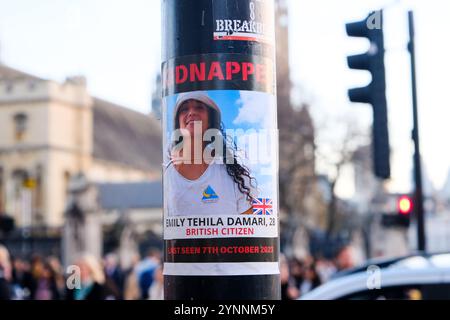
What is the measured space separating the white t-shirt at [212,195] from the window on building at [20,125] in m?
81.2

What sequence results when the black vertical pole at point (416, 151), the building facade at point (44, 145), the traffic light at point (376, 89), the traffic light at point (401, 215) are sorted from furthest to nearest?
the building facade at point (44, 145) → the traffic light at point (401, 215) → the black vertical pole at point (416, 151) → the traffic light at point (376, 89)

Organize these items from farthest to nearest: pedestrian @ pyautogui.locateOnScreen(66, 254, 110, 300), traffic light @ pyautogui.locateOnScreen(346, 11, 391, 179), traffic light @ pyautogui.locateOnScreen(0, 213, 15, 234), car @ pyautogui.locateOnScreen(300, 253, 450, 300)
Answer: traffic light @ pyautogui.locateOnScreen(0, 213, 15, 234) → pedestrian @ pyautogui.locateOnScreen(66, 254, 110, 300) → car @ pyautogui.locateOnScreen(300, 253, 450, 300) → traffic light @ pyautogui.locateOnScreen(346, 11, 391, 179)

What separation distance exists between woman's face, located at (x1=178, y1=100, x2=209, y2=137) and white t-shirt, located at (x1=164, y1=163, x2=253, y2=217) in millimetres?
140

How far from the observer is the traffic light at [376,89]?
5.08 m

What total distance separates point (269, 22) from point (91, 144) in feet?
292

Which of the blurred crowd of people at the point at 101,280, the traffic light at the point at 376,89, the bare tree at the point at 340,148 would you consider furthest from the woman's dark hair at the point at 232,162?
the bare tree at the point at 340,148

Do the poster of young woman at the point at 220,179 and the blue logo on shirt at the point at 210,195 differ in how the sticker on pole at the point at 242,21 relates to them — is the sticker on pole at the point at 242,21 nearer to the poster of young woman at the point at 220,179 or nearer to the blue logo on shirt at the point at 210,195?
the poster of young woman at the point at 220,179

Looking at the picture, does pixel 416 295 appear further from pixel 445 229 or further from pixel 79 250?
pixel 445 229

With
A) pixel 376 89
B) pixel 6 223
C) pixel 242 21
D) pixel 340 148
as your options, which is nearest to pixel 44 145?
pixel 340 148

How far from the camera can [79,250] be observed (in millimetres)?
49062

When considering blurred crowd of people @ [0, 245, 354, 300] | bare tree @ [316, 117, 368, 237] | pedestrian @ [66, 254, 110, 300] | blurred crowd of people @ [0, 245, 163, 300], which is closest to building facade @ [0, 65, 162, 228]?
bare tree @ [316, 117, 368, 237]

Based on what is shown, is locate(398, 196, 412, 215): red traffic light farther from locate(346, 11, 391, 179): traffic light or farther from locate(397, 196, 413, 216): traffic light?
locate(346, 11, 391, 179): traffic light

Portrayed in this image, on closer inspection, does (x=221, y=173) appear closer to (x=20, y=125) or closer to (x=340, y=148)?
(x=340, y=148)

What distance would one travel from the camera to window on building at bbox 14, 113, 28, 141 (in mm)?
84375
